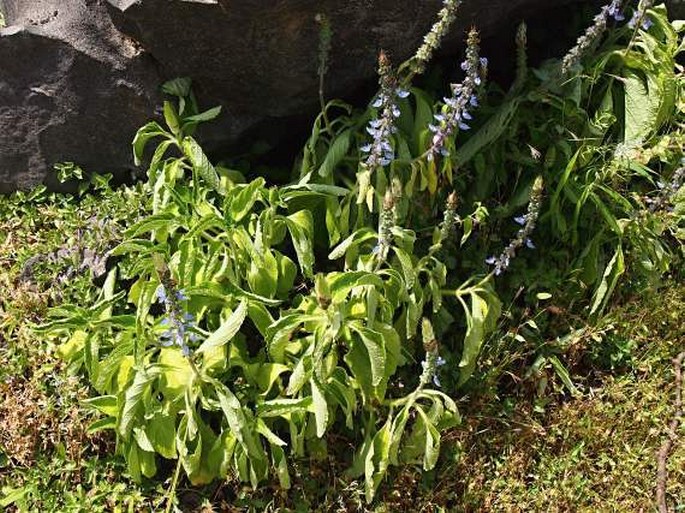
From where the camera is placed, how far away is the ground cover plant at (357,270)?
400 cm

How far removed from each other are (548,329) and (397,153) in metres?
1.18

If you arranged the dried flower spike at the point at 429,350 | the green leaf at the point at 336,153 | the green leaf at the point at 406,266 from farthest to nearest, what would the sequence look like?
the green leaf at the point at 336,153, the green leaf at the point at 406,266, the dried flower spike at the point at 429,350

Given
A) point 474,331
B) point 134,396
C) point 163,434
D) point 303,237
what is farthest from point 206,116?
point 474,331

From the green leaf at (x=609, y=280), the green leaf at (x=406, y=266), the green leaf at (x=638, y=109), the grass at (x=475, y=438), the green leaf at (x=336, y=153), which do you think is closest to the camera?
the green leaf at (x=406, y=266)

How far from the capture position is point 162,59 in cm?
449

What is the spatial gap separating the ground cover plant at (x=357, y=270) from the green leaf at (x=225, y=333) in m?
0.01

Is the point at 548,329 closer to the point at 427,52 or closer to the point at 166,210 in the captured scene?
the point at 427,52

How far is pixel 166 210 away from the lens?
434 cm

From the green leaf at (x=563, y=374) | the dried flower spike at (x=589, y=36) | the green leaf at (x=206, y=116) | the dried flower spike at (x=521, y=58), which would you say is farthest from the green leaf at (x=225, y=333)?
the dried flower spike at (x=589, y=36)

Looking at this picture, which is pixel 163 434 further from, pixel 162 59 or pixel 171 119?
pixel 162 59

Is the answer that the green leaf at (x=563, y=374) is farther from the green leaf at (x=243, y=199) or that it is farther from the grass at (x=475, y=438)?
the green leaf at (x=243, y=199)

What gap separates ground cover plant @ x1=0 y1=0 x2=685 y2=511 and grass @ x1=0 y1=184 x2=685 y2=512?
0.02 meters

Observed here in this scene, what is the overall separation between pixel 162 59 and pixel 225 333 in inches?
56.2

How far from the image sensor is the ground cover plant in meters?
4.00
